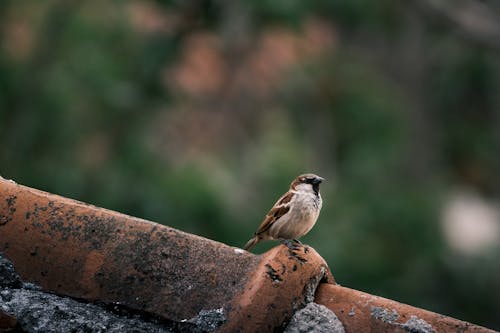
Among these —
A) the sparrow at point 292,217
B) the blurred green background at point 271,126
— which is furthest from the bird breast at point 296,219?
the blurred green background at point 271,126

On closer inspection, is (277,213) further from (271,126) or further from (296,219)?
(271,126)

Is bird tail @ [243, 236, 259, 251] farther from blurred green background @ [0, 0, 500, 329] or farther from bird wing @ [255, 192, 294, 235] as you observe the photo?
blurred green background @ [0, 0, 500, 329]

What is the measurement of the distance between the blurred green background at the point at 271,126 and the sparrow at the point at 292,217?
16.3 feet

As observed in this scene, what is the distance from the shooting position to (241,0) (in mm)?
11875

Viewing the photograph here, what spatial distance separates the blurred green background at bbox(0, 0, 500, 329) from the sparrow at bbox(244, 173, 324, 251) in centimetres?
498

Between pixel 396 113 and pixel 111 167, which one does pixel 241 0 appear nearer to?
pixel 111 167

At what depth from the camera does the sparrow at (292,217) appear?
4316mm

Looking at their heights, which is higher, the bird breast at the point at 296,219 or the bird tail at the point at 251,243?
the bird breast at the point at 296,219

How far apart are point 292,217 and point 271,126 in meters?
10.3

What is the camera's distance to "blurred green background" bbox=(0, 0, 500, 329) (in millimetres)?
11773

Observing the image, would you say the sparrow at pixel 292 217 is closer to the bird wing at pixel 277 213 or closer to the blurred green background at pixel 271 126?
the bird wing at pixel 277 213

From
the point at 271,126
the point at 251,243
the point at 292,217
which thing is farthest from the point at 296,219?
the point at 271,126

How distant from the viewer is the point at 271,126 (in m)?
14.6

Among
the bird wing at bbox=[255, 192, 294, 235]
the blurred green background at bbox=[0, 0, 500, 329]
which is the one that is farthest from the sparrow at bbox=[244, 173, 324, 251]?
the blurred green background at bbox=[0, 0, 500, 329]
